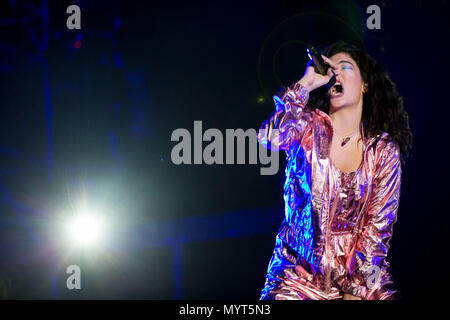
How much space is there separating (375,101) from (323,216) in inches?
32.6

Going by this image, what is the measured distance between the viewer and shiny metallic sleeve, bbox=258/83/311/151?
2.37m

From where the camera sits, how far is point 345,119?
8.61 ft

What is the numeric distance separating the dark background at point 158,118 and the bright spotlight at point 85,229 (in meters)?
0.10

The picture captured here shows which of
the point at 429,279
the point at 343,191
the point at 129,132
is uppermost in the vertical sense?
the point at 129,132

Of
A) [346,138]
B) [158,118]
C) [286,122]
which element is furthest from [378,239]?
[158,118]

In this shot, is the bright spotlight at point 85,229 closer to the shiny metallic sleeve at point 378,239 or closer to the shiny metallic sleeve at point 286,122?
the shiny metallic sleeve at point 286,122

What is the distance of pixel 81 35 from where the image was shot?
336 cm

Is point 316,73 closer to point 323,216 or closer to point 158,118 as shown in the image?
point 323,216

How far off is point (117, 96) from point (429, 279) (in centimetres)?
251

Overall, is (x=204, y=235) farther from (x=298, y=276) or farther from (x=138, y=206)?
(x=298, y=276)

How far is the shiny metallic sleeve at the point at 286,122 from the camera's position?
237 cm

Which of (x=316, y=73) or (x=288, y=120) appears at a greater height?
(x=316, y=73)

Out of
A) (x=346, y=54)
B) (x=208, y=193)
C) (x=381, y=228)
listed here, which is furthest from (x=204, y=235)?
(x=346, y=54)

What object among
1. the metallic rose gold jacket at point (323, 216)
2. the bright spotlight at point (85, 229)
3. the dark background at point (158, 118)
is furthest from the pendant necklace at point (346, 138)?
the bright spotlight at point (85, 229)
